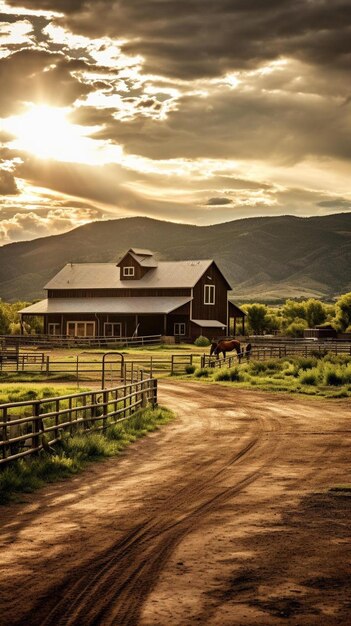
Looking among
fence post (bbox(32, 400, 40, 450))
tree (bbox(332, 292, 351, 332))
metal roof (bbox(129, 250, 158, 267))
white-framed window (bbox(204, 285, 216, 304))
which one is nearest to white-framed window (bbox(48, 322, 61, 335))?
metal roof (bbox(129, 250, 158, 267))

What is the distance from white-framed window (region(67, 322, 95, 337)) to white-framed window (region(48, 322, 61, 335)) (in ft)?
4.32

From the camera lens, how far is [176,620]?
27.2 ft

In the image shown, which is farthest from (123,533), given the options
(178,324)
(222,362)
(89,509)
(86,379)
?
(178,324)

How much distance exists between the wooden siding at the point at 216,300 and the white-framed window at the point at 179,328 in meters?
1.48

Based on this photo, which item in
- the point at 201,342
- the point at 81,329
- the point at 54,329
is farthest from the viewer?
the point at 54,329

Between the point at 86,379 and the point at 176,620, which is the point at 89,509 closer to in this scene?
the point at 176,620

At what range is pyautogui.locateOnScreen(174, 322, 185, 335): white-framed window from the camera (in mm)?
83562

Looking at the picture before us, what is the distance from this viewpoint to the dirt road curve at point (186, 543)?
28.5 ft

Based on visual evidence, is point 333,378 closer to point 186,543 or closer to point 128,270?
point 186,543

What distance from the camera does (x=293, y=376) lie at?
Answer: 47.3m

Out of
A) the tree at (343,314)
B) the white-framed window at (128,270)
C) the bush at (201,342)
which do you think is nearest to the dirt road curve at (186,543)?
the bush at (201,342)

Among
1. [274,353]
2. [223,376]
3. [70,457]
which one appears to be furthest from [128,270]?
[70,457]

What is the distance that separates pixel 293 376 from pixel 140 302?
4014 centimetres

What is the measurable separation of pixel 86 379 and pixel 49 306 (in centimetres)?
4361
